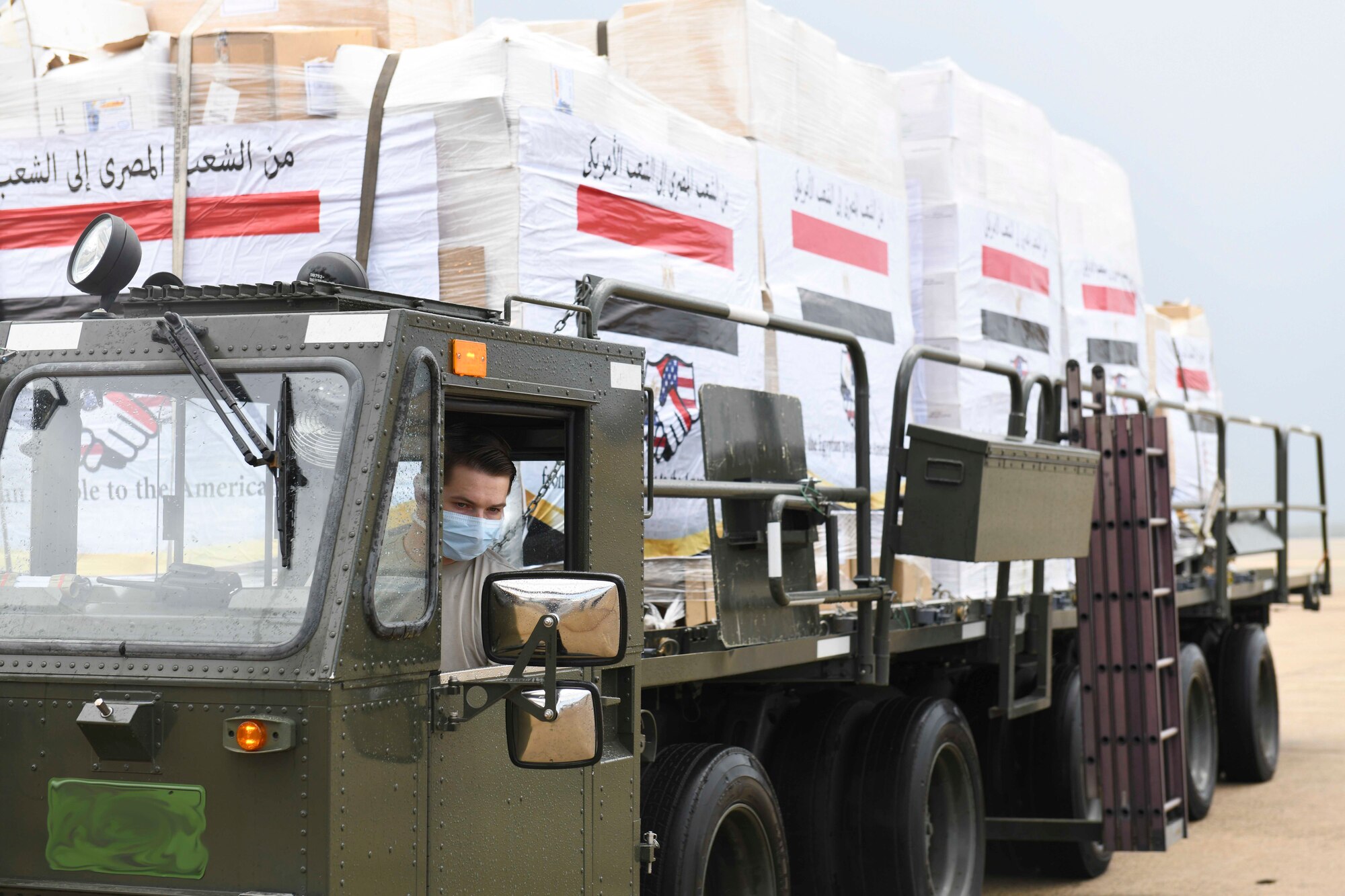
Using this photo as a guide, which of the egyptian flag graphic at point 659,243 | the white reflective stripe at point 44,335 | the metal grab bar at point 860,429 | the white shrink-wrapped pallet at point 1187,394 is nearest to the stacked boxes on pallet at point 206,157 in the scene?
the egyptian flag graphic at point 659,243

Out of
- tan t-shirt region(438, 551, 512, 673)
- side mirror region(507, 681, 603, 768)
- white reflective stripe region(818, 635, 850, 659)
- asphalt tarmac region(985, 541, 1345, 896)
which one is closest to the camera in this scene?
side mirror region(507, 681, 603, 768)

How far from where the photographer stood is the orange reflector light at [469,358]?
11.4 ft

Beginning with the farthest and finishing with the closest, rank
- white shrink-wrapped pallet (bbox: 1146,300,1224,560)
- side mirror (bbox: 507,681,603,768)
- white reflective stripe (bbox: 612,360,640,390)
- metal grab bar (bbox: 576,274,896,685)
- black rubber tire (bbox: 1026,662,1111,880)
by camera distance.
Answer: white shrink-wrapped pallet (bbox: 1146,300,1224,560) < black rubber tire (bbox: 1026,662,1111,880) < metal grab bar (bbox: 576,274,896,685) < white reflective stripe (bbox: 612,360,640,390) < side mirror (bbox: 507,681,603,768)

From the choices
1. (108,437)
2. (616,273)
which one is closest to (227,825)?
(108,437)

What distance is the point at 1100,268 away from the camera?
9852 mm

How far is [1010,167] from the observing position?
28.2 feet

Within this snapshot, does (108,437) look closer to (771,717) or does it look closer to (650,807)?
(650,807)

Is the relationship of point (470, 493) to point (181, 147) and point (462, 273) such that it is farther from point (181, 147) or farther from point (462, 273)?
point (181, 147)

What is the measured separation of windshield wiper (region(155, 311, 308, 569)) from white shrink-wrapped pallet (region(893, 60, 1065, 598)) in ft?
15.8

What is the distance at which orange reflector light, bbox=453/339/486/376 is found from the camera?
346cm

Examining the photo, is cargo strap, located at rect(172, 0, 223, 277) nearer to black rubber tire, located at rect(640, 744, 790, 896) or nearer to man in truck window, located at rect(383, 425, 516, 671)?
man in truck window, located at rect(383, 425, 516, 671)

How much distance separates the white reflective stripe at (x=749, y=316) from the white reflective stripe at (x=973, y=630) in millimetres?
2147

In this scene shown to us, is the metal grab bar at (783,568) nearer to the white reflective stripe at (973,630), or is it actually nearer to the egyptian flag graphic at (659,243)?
the egyptian flag graphic at (659,243)

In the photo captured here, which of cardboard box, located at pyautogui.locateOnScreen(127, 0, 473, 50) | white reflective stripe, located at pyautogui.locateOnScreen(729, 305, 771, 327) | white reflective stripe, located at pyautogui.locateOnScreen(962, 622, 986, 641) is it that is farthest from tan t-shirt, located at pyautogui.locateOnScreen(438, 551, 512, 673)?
white reflective stripe, located at pyautogui.locateOnScreen(962, 622, 986, 641)
